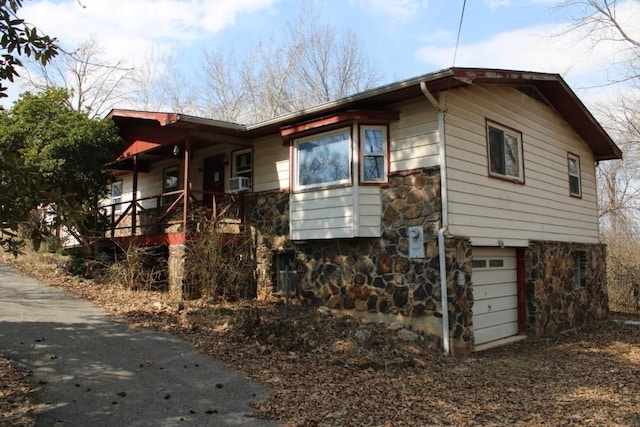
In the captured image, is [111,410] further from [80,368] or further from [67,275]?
[67,275]

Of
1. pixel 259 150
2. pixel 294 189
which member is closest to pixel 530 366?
pixel 294 189

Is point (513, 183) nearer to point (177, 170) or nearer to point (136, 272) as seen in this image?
point (136, 272)

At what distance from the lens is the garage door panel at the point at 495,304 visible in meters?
10.1

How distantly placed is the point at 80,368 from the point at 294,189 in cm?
565

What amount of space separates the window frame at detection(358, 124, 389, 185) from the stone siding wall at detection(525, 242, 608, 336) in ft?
13.3

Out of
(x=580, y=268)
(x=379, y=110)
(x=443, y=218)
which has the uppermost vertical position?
(x=379, y=110)

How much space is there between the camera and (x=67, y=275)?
1301 cm

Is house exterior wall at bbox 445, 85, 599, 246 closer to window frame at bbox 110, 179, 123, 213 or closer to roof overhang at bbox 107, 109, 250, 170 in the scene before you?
roof overhang at bbox 107, 109, 250, 170

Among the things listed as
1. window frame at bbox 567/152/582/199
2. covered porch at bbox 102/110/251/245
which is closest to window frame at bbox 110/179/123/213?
covered porch at bbox 102/110/251/245

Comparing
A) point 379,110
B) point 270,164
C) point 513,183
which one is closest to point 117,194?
point 270,164

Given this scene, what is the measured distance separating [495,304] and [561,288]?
2.85m

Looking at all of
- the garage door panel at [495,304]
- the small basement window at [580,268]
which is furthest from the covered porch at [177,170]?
the small basement window at [580,268]

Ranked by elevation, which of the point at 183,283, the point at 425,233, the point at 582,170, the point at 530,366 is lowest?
the point at 530,366

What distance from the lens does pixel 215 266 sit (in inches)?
426
